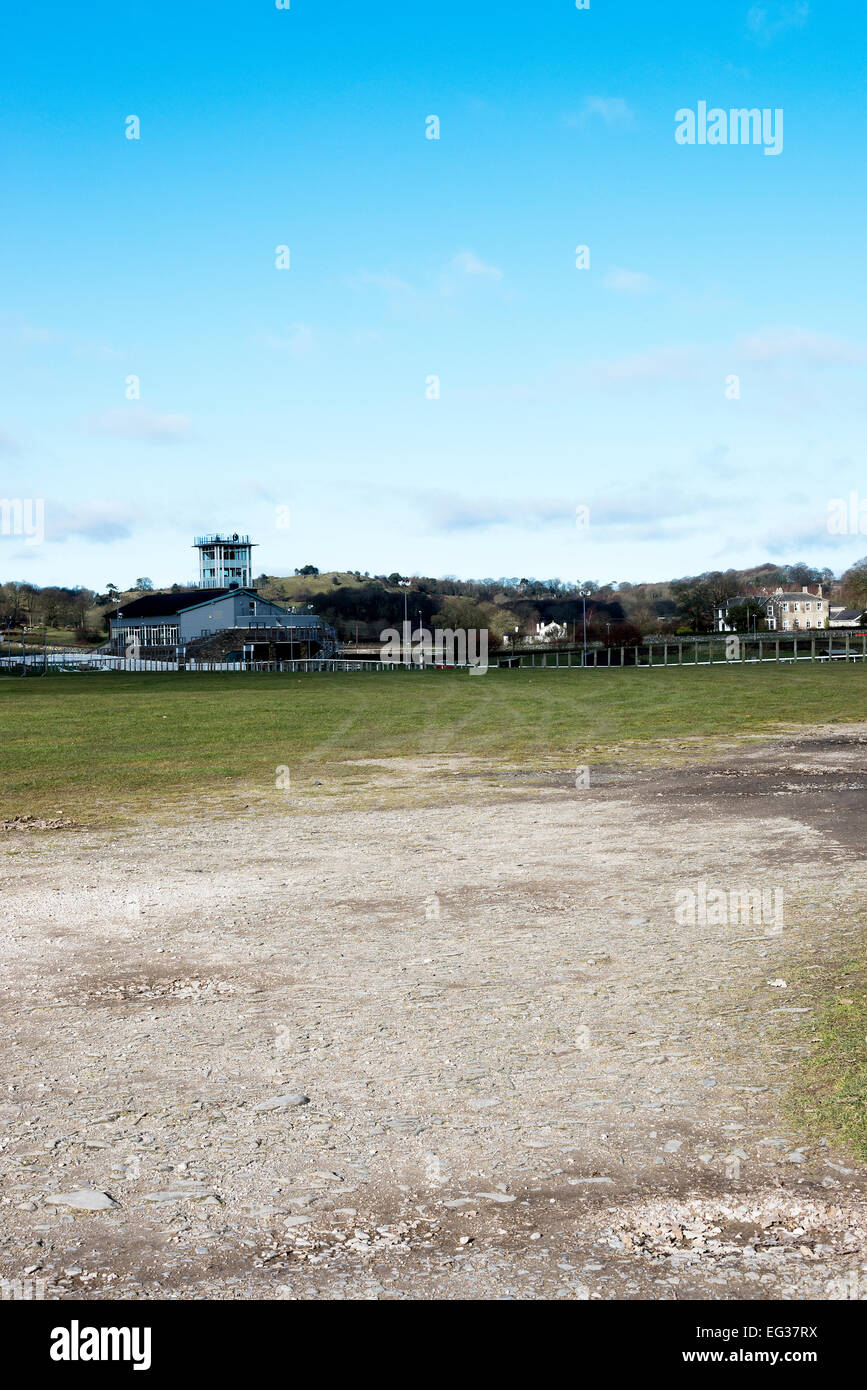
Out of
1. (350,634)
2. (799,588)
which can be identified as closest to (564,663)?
(350,634)

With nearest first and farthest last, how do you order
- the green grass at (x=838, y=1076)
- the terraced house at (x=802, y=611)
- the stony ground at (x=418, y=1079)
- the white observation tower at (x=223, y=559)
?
the stony ground at (x=418, y=1079) → the green grass at (x=838, y=1076) → the white observation tower at (x=223, y=559) → the terraced house at (x=802, y=611)

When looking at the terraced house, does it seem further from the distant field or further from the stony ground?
the stony ground

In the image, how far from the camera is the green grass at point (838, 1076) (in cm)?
462

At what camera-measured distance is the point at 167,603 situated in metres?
113

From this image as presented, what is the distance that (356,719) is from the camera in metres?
28.6

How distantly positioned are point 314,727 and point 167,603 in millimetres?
90347

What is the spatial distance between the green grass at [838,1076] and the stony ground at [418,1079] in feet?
0.38

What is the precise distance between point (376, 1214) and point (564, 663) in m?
79.1

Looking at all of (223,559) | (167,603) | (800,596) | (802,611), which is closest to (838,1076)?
(167,603)

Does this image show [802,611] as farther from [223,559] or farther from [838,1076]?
[838,1076]

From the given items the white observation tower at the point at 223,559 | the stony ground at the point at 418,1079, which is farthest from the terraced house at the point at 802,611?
the stony ground at the point at 418,1079

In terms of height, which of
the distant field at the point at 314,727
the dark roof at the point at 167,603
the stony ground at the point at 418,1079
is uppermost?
the dark roof at the point at 167,603

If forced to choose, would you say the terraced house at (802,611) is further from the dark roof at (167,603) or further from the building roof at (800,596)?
the dark roof at (167,603)
